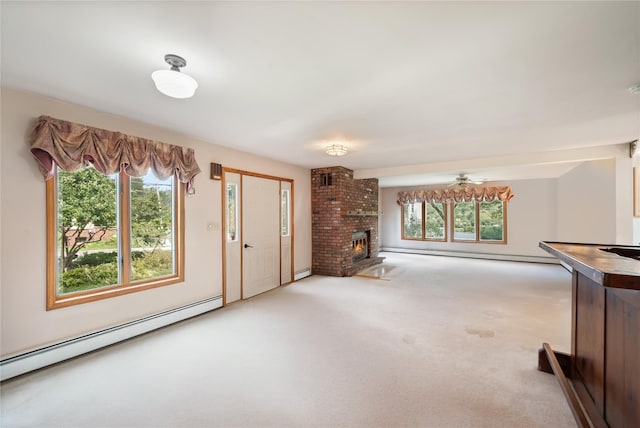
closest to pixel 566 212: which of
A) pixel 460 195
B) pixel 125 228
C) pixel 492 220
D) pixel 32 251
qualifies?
pixel 492 220

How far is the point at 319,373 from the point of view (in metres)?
2.24

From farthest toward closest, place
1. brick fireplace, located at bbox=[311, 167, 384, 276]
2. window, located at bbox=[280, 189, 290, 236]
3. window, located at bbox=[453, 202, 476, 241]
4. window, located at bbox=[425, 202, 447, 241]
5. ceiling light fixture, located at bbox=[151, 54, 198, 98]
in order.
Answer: window, located at bbox=[425, 202, 447, 241], window, located at bbox=[453, 202, 476, 241], brick fireplace, located at bbox=[311, 167, 384, 276], window, located at bbox=[280, 189, 290, 236], ceiling light fixture, located at bbox=[151, 54, 198, 98]

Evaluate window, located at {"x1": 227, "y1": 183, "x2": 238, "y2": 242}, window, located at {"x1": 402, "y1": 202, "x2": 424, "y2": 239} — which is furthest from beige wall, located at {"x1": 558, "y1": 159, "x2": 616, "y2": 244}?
window, located at {"x1": 227, "y1": 183, "x2": 238, "y2": 242}

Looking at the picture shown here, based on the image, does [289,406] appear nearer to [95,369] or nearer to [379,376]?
[379,376]

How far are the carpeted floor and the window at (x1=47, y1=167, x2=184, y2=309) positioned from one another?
661 millimetres

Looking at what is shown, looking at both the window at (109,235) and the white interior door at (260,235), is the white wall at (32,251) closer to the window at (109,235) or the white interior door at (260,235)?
the window at (109,235)

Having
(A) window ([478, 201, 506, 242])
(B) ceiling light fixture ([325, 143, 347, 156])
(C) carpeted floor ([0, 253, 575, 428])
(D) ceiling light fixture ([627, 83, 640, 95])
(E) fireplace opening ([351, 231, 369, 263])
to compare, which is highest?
(D) ceiling light fixture ([627, 83, 640, 95])

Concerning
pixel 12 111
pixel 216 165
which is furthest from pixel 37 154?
pixel 216 165

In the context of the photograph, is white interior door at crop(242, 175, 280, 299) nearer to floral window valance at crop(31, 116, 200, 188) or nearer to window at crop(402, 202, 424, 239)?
floral window valance at crop(31, 116, 200, 188)

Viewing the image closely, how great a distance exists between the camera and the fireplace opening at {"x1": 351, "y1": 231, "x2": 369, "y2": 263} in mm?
6508

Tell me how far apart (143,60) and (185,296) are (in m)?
2.78

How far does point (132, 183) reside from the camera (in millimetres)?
3010

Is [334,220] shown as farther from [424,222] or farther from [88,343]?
[424,222]

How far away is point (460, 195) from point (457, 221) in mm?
947
